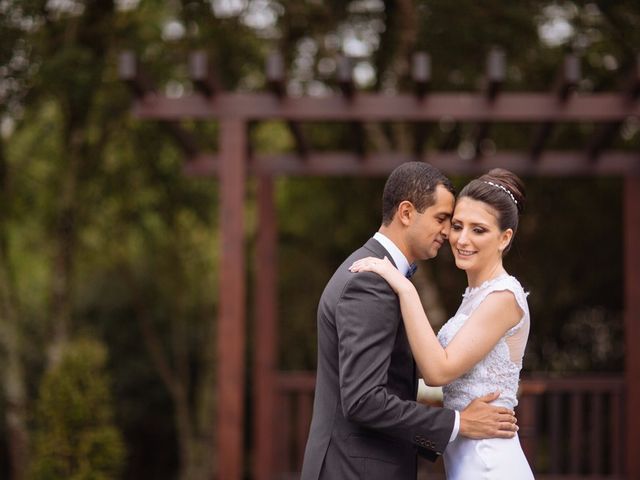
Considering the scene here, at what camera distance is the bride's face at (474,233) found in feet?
9.13

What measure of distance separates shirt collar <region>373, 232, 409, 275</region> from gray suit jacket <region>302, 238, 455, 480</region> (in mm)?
16

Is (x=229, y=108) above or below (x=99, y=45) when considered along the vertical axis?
below

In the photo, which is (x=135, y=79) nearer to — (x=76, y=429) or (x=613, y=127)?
(x=76, y=429)

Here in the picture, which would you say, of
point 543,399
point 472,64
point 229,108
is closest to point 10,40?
point 229,108

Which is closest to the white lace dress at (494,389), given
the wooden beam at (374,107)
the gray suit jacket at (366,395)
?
the gray suit jacket at (366,395)

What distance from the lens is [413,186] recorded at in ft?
8.91

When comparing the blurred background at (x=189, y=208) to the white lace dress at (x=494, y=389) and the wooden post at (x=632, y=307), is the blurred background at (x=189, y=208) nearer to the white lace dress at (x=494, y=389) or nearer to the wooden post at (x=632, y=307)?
the wooden post at (x=632, y=307)

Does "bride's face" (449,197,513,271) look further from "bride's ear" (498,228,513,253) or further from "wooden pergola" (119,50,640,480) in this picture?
"wooden pergola" (119,50,640,480)

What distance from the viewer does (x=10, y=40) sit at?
824 centimetres

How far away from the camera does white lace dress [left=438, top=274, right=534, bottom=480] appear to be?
2811 millimetres

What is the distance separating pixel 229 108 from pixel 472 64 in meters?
4.55

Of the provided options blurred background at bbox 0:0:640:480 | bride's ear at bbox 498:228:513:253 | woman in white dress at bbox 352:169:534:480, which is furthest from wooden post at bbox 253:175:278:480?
bride's ear at bbox 498:228:513:253

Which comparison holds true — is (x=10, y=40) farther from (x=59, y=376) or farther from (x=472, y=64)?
(x=472, y=64)

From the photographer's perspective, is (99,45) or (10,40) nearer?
(10,40)
